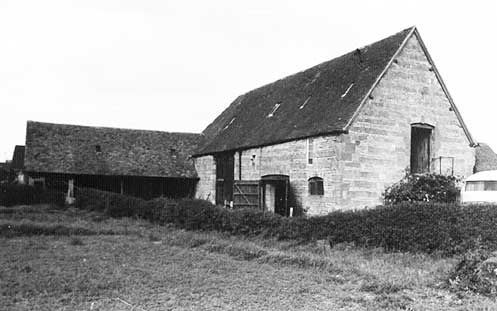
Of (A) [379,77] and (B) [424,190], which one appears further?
(A) [379,77]

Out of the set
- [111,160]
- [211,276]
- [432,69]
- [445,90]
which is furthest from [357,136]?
[111,160]

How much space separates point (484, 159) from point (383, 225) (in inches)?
674

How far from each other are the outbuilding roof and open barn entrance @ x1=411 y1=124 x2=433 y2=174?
2025mm

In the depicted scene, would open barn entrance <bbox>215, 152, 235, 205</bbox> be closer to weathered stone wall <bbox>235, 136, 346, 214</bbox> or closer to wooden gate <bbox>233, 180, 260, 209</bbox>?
weathered stone wall <bbox>235, 136, 346, 214</bbox>

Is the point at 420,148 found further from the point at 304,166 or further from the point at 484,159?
the point at 484,159

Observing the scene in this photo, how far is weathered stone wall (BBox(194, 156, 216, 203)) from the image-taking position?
113 ft

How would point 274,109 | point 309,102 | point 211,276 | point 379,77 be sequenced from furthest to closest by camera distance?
point 274,109 → point 309,102 → point 379,77 → point 211,276

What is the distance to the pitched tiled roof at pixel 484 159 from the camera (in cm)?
2731

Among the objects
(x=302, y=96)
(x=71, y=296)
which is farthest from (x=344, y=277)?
(x=302, y=96)

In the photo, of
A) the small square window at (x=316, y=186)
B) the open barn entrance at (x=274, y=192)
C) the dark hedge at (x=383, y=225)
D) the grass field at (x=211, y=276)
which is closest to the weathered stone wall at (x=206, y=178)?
the open barn entrance at (x=274, y=192)

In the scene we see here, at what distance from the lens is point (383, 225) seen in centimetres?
1599

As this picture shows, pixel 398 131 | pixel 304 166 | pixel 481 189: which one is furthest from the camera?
pixel 304 166

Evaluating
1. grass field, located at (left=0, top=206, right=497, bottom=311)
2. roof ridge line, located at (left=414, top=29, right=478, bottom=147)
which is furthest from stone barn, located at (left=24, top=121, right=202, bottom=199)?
roof ridge line, located at (left=414, top=29, right=478, bottom=147)

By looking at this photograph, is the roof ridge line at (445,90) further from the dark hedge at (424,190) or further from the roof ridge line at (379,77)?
the dark hedge at (424,190)
